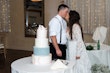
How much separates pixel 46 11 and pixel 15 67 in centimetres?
537

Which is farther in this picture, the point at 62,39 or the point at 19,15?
the point at 19,15

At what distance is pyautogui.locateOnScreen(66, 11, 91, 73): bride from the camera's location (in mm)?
4016

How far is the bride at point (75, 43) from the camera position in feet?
13.2

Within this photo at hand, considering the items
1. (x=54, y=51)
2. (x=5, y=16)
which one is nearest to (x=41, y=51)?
(x=54, y=51)

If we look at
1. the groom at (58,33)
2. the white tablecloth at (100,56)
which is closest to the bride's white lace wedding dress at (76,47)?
the groom at (58,33)

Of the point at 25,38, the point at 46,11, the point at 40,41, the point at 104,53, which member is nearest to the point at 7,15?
the point at 25,38

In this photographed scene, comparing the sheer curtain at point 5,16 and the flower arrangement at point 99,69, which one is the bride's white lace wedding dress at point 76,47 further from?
the sheer curtain at point 5,16

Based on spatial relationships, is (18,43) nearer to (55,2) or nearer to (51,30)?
(55,2)

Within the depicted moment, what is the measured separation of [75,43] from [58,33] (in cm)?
38

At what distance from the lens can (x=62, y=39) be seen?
12.8 feet

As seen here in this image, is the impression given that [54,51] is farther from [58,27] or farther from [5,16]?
[5,16]

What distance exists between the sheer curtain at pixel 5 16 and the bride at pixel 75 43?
5.43 m

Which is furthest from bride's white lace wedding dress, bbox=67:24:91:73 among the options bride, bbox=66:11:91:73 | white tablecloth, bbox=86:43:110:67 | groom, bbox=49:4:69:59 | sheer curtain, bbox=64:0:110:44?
sheer curtain, bbox=64:0:110:44

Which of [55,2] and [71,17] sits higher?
[55,2]
